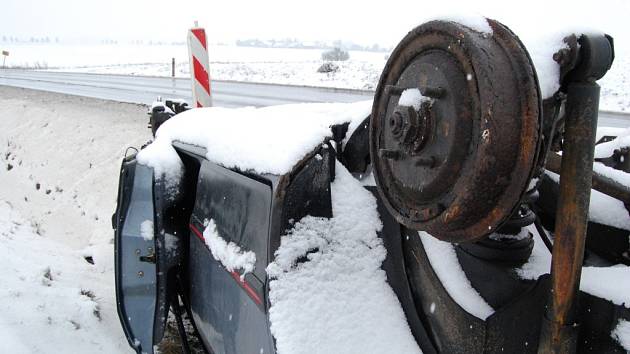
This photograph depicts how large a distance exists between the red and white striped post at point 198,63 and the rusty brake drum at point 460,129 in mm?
4004

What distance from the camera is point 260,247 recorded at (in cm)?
172

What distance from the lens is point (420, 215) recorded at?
121 cm

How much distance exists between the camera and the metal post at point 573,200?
1.07 m

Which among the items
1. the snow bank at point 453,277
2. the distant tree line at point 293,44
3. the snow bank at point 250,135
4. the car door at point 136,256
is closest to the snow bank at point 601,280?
the snow bank at point 453,277

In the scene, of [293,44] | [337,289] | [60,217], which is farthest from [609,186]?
[293,44]

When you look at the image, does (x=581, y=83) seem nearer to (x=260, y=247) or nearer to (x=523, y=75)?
(x=523, y=75)

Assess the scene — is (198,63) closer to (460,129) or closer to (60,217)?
(60,217)

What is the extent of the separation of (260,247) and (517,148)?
987 mm

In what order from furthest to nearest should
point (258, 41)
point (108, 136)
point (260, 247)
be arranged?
point (258, 41) → point (108, 136) → point (260, 247)

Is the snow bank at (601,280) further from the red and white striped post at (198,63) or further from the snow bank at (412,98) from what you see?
the red and white striped post at (198,63)

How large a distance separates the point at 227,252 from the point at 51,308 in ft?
5.82

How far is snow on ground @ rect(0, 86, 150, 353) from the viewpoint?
2961mm

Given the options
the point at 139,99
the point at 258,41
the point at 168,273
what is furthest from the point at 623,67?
the point at 258,41

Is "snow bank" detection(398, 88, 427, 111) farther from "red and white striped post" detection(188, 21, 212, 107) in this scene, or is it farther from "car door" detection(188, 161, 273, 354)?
"red and white striped post" detection(188, 21, 212, 107)
